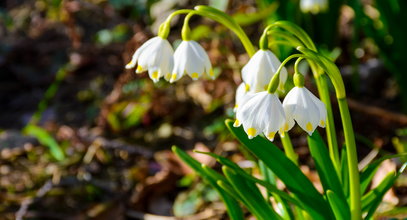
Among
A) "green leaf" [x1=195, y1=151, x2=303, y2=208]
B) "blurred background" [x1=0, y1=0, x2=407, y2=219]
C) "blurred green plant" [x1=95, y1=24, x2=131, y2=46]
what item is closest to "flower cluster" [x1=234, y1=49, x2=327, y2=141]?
"green leaf" [x1=195, y1=151, x2=303, y2=208]

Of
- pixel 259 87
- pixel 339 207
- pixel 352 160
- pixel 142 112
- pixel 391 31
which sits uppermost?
pixel 259 87

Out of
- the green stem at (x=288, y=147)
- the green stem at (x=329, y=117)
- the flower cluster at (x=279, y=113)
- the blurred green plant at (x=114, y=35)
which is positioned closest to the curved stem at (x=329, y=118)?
the green stem at (x=329, y=117)

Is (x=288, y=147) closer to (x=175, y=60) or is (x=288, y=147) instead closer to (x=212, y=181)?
(x=212, y=181)

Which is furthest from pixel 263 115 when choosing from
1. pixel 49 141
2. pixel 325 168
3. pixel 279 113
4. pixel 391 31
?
pixel 49 141

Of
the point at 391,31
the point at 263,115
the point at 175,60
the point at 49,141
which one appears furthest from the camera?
the point at 49,141

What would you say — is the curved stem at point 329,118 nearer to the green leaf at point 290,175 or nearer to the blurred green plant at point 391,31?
the green leaf at point 290,175

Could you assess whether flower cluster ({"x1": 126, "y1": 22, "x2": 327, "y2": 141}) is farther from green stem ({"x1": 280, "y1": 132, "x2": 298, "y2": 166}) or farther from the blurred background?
the blurred background
